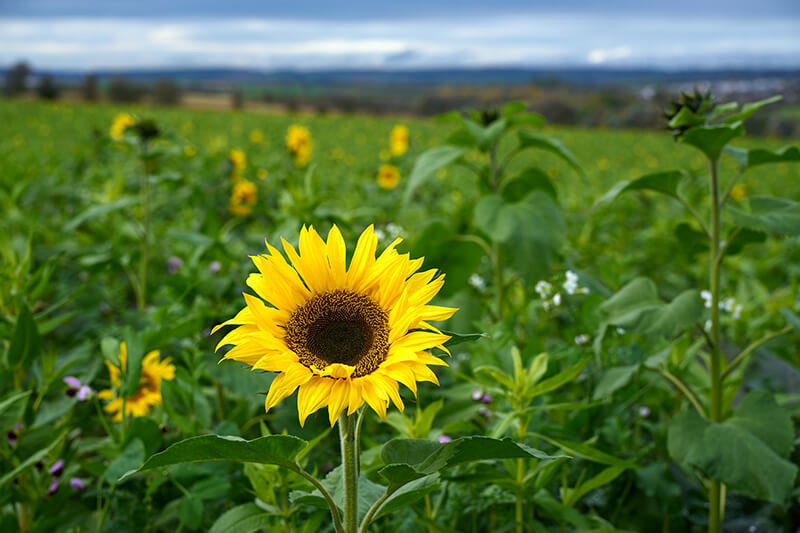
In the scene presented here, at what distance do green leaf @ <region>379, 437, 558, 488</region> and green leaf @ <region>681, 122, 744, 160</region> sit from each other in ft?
2.93

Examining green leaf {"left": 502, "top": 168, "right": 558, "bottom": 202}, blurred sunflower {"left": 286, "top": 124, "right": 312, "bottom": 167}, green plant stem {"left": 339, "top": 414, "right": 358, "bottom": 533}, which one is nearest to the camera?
green plant stem {"left": 339, "top": 414, "right": 358, "bottom": 533}

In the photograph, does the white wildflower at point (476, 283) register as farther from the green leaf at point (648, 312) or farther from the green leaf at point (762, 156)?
the green leaf at point (762, 156)

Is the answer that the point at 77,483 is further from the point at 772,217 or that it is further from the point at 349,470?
the point at 772,217

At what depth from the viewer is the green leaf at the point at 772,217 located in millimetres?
1439

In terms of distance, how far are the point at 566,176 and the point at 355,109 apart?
1923 centimetres

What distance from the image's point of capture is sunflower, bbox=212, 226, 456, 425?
91cm

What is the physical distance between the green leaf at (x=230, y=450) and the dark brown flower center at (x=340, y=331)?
128 mm

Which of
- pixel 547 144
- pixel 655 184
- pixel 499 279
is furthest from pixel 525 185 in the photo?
pixel 655 184

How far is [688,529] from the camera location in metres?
1.87

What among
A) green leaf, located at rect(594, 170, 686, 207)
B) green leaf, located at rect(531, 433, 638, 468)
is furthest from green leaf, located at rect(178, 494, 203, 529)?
green leaf, located at rect(594, 170, 686, 207)

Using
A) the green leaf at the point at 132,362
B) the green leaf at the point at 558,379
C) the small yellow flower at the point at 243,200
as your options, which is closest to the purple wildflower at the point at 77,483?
the green leaf at the point at 132,362

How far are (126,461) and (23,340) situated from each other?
1.45 ft

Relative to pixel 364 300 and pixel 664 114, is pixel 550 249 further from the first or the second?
pixel 364 300

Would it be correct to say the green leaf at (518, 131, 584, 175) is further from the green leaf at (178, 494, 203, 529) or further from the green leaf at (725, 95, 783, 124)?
the green leaf at (178, 494, 203, 529)
